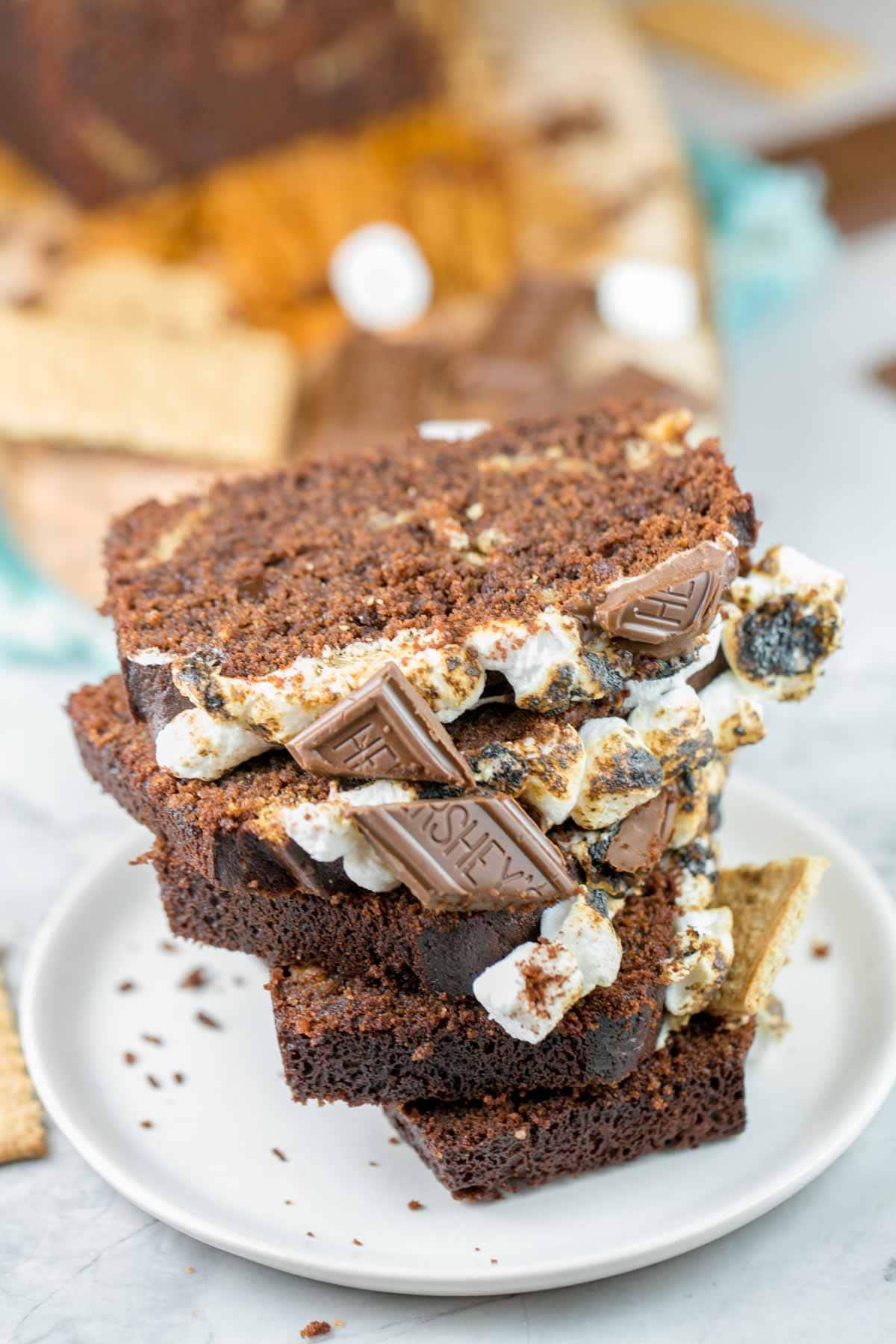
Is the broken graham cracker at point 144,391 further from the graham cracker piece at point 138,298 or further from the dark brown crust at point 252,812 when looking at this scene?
the dark brown crust at point 252,812

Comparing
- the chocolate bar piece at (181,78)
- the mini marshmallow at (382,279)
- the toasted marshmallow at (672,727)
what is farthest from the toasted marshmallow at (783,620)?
the chocolate bar piece at (181,78)

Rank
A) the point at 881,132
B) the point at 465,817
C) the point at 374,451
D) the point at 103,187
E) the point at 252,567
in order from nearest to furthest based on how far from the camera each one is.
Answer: the point at 465,817
the point at 252,567
the point at 374,451
the point at 103,187
the point at 881,132

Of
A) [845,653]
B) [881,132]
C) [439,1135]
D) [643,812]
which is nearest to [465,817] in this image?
[643,812]

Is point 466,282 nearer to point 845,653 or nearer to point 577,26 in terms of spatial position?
point 577,26

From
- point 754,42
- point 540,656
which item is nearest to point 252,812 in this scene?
point 540,656

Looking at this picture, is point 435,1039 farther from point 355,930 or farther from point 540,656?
point 540,656

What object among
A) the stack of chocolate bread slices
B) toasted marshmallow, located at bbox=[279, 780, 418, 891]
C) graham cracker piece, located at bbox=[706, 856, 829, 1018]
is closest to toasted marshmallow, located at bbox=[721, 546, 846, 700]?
the stack of chocolate bread slices
